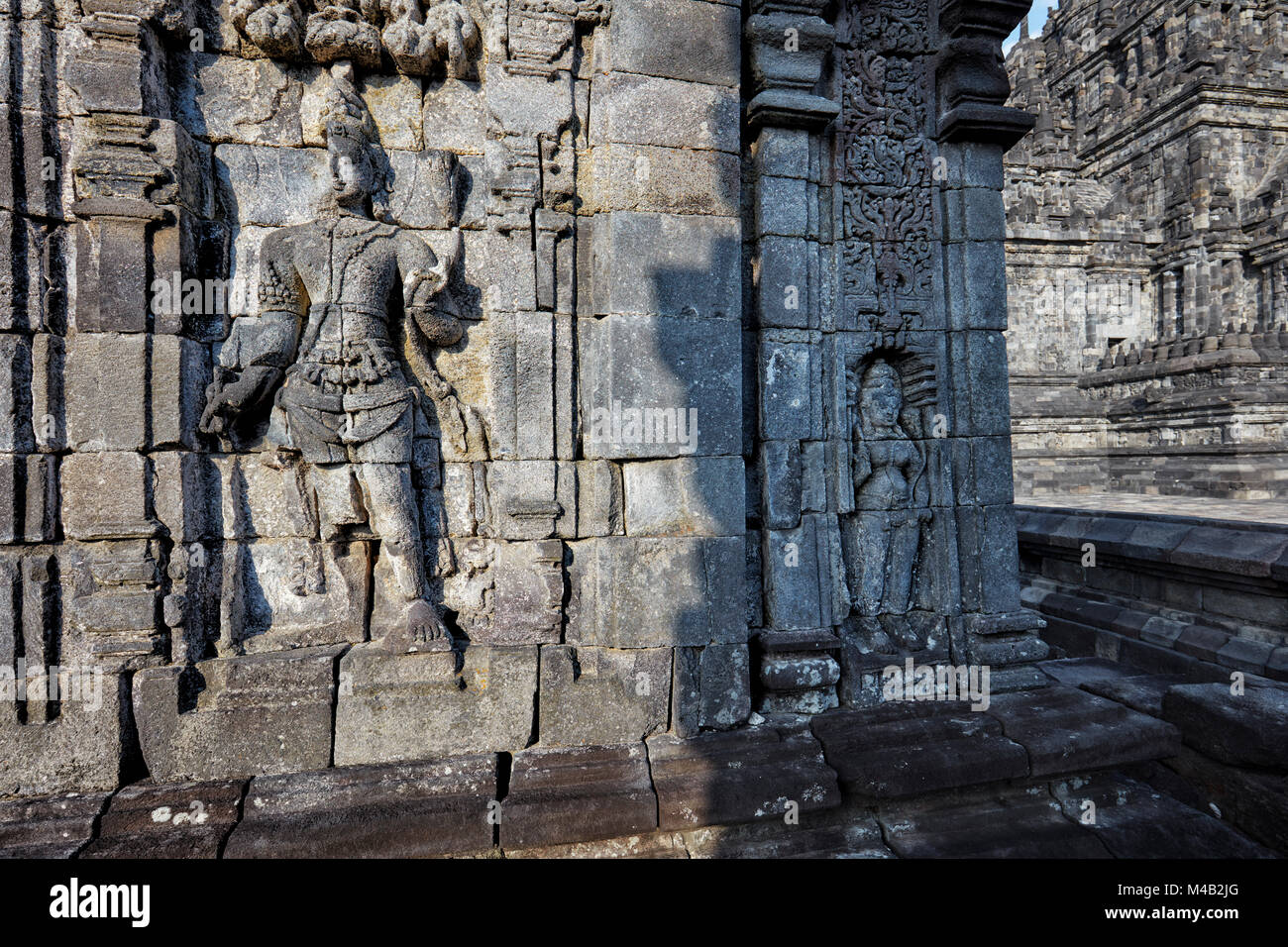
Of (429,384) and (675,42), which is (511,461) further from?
(675,42)

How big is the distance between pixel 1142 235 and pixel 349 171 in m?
29.2

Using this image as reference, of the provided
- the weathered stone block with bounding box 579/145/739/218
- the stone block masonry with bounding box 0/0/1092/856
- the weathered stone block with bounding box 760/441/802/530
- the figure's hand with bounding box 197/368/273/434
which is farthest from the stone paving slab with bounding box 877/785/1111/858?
the figure's hand with bounding box 197/368/273/434

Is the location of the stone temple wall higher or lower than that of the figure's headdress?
lower

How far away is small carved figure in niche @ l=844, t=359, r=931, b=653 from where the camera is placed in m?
4.39

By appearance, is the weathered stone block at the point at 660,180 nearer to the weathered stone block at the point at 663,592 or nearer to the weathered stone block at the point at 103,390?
the weathered stone block at the point at 663,592

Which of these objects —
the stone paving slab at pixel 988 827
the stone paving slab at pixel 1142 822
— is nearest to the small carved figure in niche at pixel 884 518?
the stone paving slab at pixel 988 827

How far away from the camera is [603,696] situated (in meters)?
3.76

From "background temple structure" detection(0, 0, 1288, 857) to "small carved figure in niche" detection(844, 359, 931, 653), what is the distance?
0.09 ft

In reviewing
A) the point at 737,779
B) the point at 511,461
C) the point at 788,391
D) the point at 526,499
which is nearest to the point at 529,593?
the point at 526,499

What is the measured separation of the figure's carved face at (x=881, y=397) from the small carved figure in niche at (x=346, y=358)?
9.57 ft

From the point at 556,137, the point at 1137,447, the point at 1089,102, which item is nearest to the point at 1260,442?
the point at 1137,447

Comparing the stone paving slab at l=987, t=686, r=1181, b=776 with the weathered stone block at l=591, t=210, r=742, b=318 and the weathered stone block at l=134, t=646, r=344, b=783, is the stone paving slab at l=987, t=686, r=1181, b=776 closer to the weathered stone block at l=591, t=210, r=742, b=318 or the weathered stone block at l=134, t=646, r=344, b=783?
the weathered stone block at l=591, t=210, r=742, b=318
